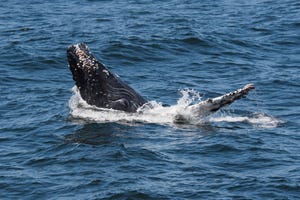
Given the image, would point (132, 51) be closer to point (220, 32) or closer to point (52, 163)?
point (220, 32)

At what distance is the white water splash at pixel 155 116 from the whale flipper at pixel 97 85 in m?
0.19

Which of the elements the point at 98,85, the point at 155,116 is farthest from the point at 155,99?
the point at 98,85

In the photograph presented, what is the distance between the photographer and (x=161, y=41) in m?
31.9

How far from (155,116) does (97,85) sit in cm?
168

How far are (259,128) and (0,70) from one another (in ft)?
33.9

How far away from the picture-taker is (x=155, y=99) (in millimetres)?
24766

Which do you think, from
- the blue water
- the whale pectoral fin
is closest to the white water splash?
the blue water

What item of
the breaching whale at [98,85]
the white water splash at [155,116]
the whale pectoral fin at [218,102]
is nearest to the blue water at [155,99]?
the white water splash at [155,116]

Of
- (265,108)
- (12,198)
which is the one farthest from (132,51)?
(12,198)

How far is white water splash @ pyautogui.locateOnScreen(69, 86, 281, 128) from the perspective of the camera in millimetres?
21781

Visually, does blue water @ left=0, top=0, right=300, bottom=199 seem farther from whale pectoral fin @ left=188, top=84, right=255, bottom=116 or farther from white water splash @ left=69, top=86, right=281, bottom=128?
whale pectoral fin @ left=188, top=84, right=255, bottom=116

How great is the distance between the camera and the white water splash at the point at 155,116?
21781 millimetres

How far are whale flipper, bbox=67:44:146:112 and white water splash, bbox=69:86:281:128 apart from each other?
0.63ft

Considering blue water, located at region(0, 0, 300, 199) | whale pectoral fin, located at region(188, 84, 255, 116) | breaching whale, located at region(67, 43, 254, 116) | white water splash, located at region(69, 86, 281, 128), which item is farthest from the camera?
breaching whale, located at region(67, 43, 254, 116)
